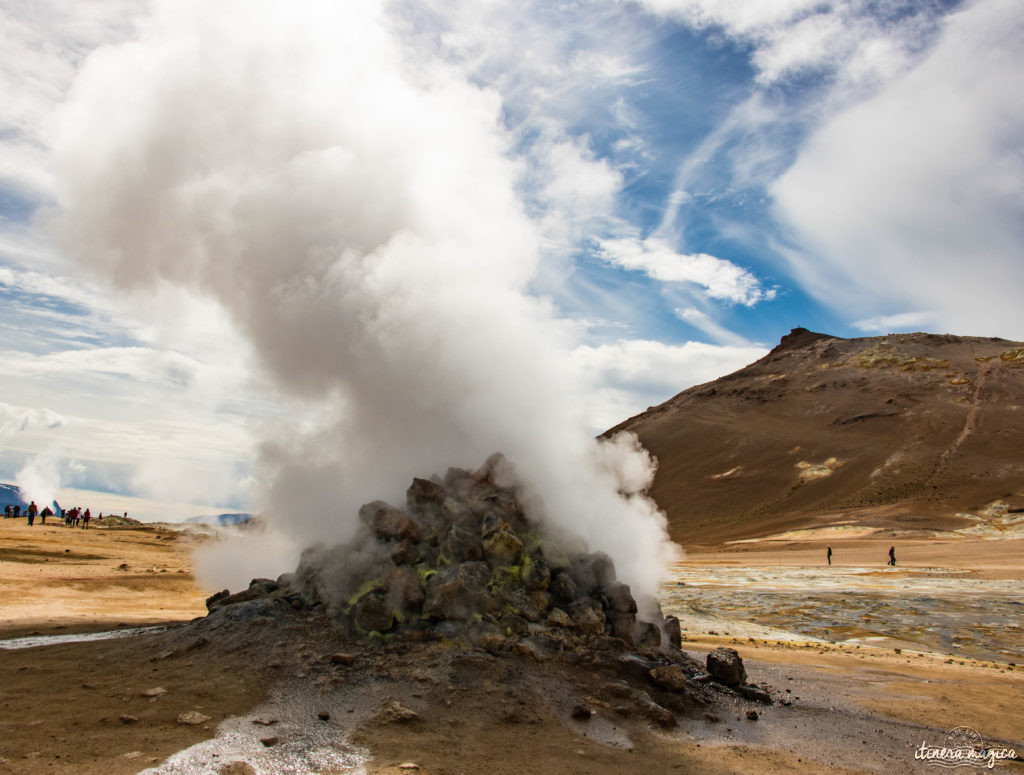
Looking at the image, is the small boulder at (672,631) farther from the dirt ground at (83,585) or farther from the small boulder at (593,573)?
the dirt ground at (83,585)

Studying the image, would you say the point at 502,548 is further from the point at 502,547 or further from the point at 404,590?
the point at 404,590

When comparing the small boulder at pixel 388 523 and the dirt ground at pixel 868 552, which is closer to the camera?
the small boulder at pixel 388 523

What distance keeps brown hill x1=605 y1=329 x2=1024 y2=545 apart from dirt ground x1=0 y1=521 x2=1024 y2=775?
171 ft

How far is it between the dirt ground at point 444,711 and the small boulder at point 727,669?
616 millimetres

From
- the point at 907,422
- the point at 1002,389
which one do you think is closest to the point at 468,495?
the point at 907,422

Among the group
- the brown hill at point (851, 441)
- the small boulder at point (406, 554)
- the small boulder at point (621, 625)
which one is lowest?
the small boulder at point (621, 625)

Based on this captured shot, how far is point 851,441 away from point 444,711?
87.8 meters

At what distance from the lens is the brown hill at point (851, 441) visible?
63.1m

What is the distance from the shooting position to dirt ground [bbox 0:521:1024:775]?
6609mm

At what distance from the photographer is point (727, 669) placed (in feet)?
32.7

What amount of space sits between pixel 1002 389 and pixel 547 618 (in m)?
104

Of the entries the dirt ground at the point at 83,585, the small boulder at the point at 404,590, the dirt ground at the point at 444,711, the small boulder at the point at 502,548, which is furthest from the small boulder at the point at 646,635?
the dirt ground at the point at 83,585

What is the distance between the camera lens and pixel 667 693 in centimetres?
896

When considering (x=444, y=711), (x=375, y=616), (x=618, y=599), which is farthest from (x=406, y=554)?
(x=618, y=599)
